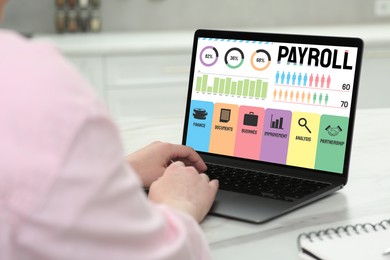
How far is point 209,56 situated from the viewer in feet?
4.37

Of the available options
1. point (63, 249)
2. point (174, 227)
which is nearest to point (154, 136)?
point (174, 227)

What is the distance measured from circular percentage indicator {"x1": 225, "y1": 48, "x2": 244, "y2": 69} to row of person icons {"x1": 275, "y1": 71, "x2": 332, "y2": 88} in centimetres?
8

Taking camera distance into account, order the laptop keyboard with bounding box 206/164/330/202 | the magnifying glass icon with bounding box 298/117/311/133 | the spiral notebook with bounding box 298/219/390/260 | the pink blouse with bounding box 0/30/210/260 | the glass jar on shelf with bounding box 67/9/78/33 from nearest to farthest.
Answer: the pink blouse with bounding box 0/30/210/260
the spiral notebook with bounding box 298/219/390/260
the laptop keyboard with bounding box 206/164/330/202
the magnifying glass icon with bounding box 298/117/311/133
the glass jar on shelf with bounding box 67/9/78/33

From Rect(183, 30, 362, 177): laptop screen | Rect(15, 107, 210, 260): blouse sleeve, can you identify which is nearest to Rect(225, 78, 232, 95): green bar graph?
Rect(183, 30, 362, 177): laptop screen

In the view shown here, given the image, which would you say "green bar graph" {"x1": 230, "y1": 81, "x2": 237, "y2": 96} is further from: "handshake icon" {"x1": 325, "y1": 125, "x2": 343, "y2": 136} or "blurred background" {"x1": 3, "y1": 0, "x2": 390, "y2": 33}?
"blurred background" {"x1": 3, "y1": 0, "x2": 390, "y2": 33}

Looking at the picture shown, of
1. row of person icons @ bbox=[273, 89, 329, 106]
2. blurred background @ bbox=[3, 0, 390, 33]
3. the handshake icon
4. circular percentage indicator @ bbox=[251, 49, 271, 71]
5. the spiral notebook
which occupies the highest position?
blurred background @ bbox=[3, 0, 390, 33]

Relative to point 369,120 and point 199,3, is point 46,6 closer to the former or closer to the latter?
point 199,3

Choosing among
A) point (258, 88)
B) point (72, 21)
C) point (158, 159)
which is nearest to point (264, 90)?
point (258, 88)

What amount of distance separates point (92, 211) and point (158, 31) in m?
3.10

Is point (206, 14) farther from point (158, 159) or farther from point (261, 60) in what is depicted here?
point (158, 159)

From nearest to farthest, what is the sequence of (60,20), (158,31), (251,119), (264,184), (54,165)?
1. (54,165)
2. (264,184)
3. (251,119)
4. (60,20)
5. (158,31)

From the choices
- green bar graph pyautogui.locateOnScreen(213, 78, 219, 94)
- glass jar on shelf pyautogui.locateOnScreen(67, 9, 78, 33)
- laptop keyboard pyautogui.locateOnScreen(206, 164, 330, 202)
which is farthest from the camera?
glass jar on shelf pyautogui.locateOnScreen(67, 9, 78, 33)

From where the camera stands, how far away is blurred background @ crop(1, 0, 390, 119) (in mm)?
3135

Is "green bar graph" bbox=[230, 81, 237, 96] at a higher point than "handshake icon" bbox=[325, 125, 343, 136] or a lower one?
higher
